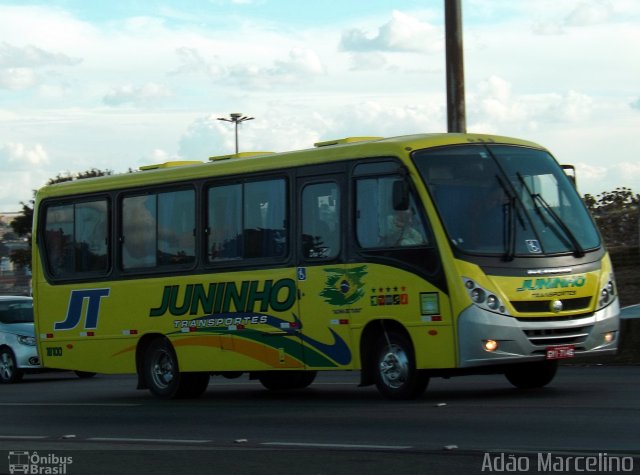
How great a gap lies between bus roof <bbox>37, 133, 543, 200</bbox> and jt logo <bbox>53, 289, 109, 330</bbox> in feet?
4.71

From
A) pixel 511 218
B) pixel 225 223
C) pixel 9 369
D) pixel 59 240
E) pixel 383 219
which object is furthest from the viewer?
pixel 9 369

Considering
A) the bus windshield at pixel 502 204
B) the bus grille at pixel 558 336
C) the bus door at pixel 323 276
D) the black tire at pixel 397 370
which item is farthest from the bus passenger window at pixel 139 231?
the bus grille at pixel 558 336

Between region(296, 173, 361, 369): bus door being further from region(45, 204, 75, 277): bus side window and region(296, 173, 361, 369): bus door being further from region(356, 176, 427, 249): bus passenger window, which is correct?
region(45, 204, 75, 277): bus side window

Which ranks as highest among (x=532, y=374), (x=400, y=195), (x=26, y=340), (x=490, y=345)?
(x=400, y=195)

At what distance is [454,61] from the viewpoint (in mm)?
21844

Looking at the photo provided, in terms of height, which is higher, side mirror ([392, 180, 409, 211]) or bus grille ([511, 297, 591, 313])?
side mirror ([392, 180, 409, 211])

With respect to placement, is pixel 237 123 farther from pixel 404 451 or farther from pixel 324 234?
pixel 404 451

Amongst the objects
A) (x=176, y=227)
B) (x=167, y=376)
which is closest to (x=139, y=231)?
(x=176, y=227)

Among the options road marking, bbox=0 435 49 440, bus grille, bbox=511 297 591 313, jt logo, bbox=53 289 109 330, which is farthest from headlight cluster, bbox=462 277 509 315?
jt logo, bbox=53 289 109 330

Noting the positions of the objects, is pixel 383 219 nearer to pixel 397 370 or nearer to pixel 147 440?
pixel 397 370

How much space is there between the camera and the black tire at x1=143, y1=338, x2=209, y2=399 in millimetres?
17984

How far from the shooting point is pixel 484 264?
14312mm

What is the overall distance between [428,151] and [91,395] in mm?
7369

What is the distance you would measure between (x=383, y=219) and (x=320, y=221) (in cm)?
105
